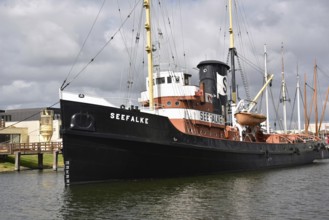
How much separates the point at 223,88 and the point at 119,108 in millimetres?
12961

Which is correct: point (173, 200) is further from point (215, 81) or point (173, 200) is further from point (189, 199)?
point (215, 81)

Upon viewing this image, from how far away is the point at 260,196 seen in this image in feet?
63.9

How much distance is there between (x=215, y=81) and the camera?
32844 mm

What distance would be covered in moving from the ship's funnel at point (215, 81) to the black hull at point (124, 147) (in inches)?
204

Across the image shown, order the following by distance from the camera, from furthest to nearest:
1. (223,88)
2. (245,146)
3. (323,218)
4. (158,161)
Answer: (223,88) < (245,146) < (158,161) < (323,218)

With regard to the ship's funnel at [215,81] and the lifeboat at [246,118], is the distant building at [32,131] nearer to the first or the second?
the ship's funnel at [215,81]

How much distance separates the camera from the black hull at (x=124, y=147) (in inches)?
870

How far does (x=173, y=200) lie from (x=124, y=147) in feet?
18.1

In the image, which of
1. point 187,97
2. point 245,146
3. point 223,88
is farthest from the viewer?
point 223,88

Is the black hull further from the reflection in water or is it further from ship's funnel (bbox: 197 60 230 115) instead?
ship's funnel (bbox: 197 60 230 115)

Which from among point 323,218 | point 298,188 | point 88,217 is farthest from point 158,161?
point 323,218

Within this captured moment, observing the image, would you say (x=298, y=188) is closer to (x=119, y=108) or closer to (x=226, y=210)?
(x=226, y=210)

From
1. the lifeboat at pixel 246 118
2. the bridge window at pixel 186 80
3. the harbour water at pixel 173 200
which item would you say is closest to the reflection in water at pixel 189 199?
the harbour water at pixel 173 200

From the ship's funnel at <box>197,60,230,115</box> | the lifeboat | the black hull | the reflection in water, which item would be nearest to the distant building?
the ship's funnel at <box>197,60,230,115</box>
